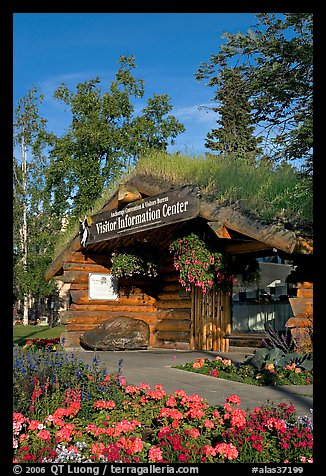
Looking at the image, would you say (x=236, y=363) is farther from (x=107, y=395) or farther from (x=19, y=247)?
(x=19, y=247)

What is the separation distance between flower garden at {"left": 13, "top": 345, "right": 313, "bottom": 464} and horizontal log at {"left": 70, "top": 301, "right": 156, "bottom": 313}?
8.19 m

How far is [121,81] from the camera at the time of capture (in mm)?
29797

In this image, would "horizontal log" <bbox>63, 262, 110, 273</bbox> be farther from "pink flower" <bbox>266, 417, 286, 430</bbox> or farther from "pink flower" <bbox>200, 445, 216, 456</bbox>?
"pink flower" <bbox>200, 445, 216, 456</bbox>

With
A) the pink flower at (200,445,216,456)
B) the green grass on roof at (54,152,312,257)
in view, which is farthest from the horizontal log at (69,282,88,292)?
the pink flower at (200,445,216,456)

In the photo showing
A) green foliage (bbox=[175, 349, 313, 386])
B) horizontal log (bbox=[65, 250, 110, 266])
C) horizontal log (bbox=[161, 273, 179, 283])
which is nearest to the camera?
green foliage (bbox=[175, 349, 313, 386])

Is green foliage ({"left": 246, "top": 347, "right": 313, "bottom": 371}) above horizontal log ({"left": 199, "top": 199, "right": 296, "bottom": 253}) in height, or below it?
below

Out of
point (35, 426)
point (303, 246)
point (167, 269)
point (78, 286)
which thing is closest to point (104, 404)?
point (35, 426)

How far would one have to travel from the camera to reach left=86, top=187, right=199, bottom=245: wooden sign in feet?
33.7

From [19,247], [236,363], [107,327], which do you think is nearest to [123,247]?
[107,327]

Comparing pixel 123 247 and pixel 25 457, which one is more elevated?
pixel 123 247

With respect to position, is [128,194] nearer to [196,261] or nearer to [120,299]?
[196,261]

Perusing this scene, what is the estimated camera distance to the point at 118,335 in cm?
1405

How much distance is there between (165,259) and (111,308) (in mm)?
1849
